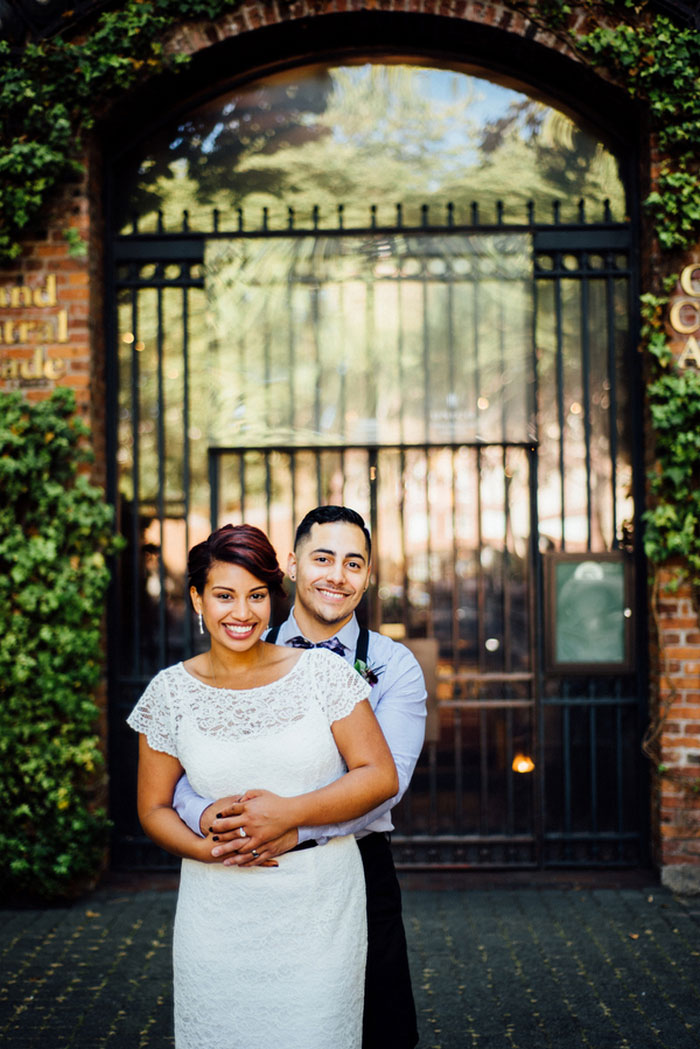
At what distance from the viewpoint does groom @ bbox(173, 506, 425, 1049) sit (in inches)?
104

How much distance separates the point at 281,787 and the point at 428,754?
3508 millimetres

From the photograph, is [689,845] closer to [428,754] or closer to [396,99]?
[428,754]

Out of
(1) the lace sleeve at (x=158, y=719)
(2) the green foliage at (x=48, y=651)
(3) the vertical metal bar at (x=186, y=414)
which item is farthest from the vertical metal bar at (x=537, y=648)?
(1) the lace sleeve at (x=158, y=719)

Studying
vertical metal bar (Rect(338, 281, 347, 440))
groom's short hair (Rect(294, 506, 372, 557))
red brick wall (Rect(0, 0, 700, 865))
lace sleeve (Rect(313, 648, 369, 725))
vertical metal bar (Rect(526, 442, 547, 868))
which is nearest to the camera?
lace sleeve (Rect(313, 648, 369, 725))

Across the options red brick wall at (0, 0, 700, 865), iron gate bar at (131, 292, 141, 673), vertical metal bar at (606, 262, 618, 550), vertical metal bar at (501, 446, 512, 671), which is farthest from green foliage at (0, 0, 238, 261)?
vertical metal bar at (501, 446, 512, 671)

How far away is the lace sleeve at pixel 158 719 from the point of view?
2350 millimetres

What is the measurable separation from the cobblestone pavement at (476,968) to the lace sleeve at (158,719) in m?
1.95

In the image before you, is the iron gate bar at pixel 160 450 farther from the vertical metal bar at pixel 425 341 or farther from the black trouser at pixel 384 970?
the black trouser at pixel 384 970

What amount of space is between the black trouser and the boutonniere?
450 millimetres

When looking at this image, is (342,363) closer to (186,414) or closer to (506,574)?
(186,414)

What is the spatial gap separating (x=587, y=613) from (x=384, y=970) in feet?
10.7

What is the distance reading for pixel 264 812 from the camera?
6.98 feet

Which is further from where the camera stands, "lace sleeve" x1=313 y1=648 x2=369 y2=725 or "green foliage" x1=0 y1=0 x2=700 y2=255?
"green foliage" x1=0 y1=0 x2=700 y2=255

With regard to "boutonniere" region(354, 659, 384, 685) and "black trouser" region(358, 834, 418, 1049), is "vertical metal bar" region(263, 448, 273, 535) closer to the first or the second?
"boutonniere" region(354, 659, 384, 685)
